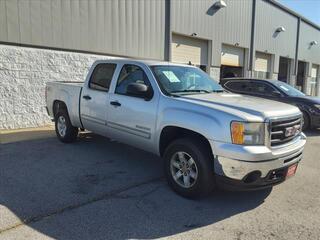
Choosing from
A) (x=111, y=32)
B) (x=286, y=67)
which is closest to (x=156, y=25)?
(x=111, y=32)

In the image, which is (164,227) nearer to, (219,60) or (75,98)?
(75,98)

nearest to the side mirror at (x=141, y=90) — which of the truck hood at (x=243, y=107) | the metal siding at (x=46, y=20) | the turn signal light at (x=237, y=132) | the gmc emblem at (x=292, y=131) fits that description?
the truck hood at (x=243, y=107)

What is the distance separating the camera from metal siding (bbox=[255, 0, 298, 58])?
2120 centimetres

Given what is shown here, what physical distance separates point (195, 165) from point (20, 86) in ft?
23.7

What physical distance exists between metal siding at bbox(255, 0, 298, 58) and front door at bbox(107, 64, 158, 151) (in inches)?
674

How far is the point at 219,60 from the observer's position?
1797cm

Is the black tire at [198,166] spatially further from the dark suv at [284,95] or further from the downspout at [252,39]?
the downspout at [252,39]

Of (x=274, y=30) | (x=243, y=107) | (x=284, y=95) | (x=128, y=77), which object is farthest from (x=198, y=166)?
(x=274, y=30)

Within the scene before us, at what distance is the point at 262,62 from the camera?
75.0 ft

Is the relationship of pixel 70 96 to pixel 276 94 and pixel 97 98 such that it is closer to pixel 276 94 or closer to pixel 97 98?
pixel 97 98

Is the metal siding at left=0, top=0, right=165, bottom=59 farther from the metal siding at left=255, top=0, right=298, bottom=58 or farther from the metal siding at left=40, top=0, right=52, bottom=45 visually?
the metal siding at left=255, top=0, right=298, bottom=58

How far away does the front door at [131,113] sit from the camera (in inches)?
203

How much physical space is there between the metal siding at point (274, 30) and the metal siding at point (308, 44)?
5.50 ft

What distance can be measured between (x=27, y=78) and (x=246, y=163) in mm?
7982
